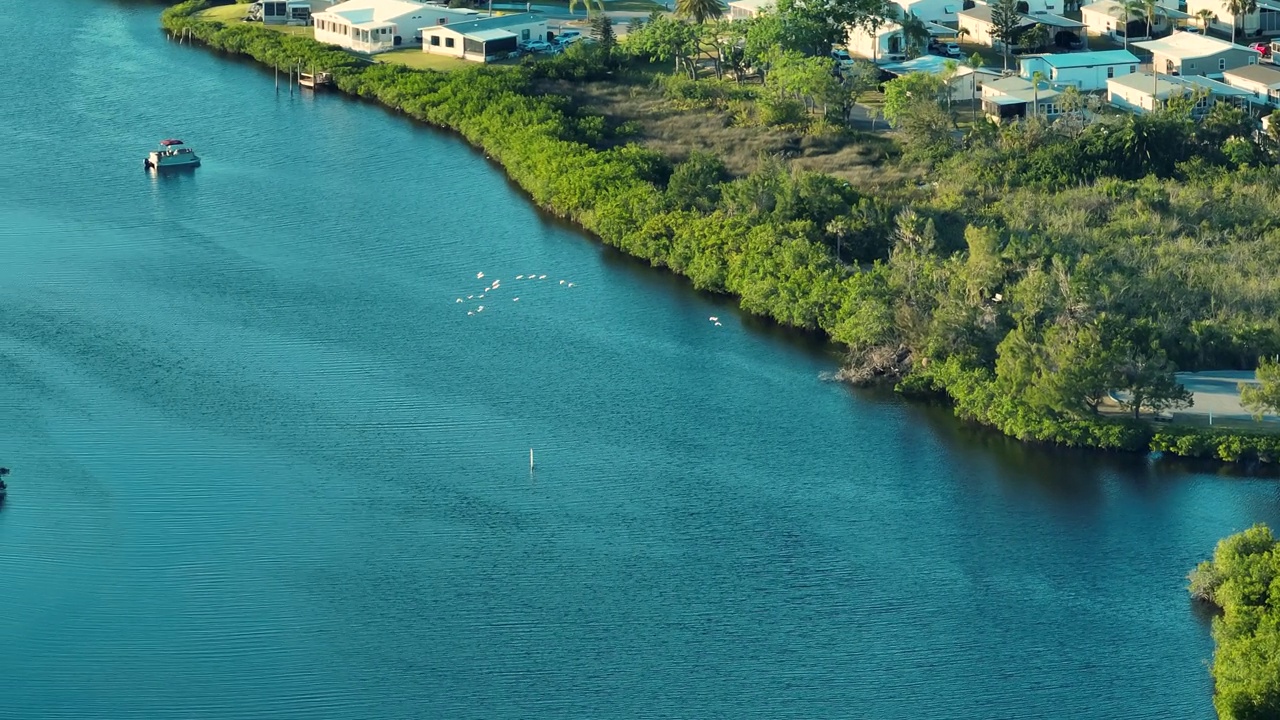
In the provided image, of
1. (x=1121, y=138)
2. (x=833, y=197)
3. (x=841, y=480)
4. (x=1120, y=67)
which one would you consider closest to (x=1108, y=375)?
(x=841, y=480)

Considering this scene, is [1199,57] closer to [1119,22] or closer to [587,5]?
[1119,22]

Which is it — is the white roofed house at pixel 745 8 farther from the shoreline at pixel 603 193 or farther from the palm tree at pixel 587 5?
the shoreline at pixel 603 193

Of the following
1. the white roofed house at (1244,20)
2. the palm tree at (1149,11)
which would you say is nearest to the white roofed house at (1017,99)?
the palm tree at (1149,11)

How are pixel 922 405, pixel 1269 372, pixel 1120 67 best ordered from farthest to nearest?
pixel 1120 67, pixel 922 405, pixel 1269 372

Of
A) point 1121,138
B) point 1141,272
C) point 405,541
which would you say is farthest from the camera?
point 1121,138

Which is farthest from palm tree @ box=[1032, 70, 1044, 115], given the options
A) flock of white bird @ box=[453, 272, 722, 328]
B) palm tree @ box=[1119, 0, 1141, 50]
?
flock of white bird @ box=[453, 272, 722, 328]

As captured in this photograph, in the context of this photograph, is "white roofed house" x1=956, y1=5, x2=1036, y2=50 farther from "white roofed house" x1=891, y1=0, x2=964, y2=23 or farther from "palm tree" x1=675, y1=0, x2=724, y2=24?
"palm tree" x1=675, y1=0, x2=724, y2=24

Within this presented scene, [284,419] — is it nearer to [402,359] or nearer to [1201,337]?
[402,359]

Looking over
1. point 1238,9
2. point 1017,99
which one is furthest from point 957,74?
point 1238,9
